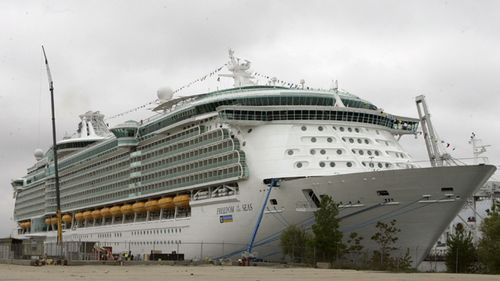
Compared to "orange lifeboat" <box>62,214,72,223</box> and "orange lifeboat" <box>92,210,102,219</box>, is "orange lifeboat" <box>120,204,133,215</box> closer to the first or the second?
"orange lifeboat" <box>92,210,102,219</box>

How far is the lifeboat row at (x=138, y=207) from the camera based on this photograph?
51713mm

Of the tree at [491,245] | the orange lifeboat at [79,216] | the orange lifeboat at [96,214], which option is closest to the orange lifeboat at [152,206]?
the orange lifeboat at [96,214]

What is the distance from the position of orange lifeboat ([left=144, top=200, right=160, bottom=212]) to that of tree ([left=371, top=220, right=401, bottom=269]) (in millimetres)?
22666

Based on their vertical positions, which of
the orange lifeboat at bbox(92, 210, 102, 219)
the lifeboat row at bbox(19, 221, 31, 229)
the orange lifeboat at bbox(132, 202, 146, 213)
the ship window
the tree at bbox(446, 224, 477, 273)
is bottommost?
the lifeboat row at bbox(19, 221, 31, 229)

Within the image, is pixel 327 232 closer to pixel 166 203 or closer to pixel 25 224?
pixel 166 203

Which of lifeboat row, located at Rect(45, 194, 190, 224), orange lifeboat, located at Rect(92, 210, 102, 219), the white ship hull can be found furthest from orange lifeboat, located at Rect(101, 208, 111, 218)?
the white ship hull

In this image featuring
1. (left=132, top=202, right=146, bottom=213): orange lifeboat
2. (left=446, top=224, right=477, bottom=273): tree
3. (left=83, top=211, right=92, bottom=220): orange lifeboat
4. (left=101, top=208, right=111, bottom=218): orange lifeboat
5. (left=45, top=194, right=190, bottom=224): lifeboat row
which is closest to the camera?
(left=446, top=224, right=477, bottom=273): tree

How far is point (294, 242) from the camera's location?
1604 inches

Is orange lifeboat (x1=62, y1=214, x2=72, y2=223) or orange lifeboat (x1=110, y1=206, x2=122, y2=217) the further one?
orange lifeboat (x1=62, y1=214, x2=72, y2=223)

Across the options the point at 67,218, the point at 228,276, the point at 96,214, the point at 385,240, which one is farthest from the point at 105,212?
the point at 228,276

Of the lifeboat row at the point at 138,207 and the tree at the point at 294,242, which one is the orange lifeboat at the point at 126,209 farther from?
the tree at the point at 294,242

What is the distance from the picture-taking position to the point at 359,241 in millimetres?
40125

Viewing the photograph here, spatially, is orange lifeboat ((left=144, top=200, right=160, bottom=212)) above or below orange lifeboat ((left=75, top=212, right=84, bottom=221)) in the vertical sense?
above

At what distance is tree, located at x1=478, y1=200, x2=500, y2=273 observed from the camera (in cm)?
3662
